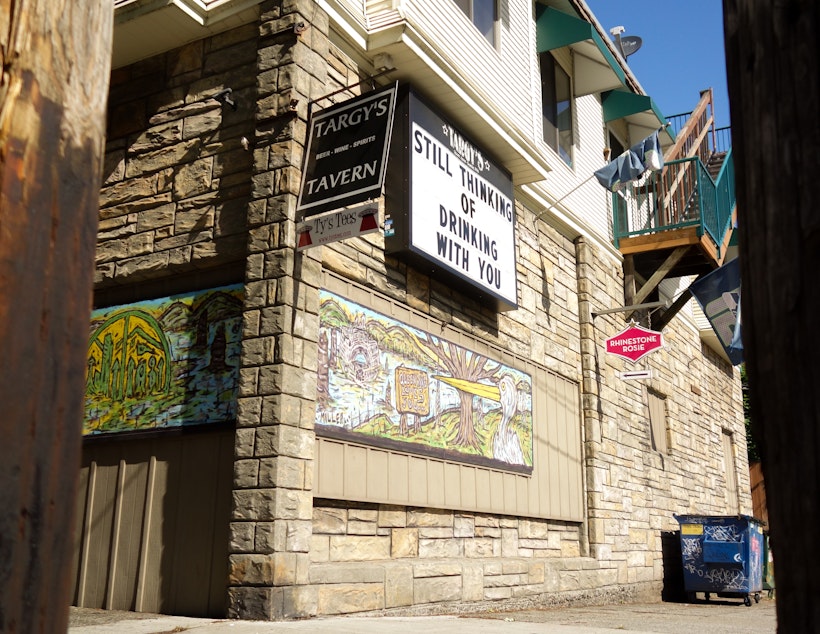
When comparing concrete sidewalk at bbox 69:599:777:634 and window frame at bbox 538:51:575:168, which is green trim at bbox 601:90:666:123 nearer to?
window frame at bbox 538:51:575:168

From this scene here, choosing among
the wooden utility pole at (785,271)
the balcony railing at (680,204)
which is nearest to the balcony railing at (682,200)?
the balcony railing at (680,204)

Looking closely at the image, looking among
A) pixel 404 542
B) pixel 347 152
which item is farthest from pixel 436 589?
pixel 347 152

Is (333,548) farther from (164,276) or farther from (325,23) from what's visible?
(325,23)

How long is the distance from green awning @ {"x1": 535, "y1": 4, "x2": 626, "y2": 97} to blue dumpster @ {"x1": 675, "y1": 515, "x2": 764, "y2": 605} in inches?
286

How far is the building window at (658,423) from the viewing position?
52.4ft

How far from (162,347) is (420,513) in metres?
3.04

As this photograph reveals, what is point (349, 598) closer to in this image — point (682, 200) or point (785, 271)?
point (785, 271)

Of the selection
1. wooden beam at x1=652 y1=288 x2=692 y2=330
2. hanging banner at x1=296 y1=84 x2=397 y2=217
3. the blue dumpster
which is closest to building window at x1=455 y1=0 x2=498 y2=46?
hanging banner at x1=296 y1=84 x2=397 y2=217

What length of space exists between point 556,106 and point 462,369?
248 inches

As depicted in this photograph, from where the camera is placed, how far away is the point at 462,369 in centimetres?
1003

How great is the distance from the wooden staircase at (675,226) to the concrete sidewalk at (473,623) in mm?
5999

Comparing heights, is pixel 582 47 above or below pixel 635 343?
above

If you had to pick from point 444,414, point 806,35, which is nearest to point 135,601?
point 444,414

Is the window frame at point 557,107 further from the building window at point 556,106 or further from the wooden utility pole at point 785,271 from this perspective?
the wooden utility pole at point 785,271
